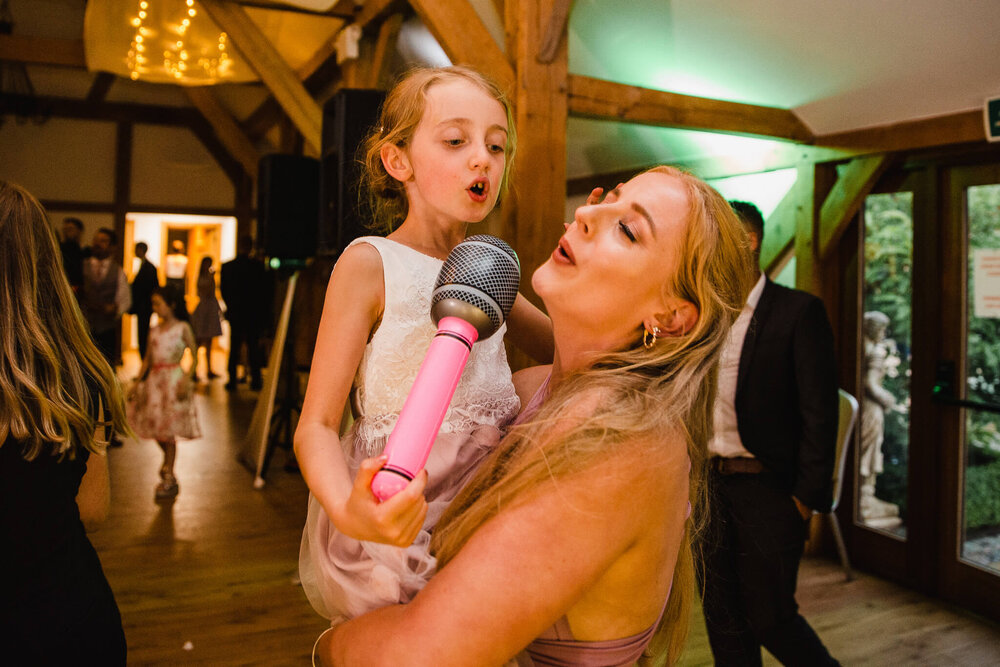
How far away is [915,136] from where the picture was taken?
11.8 feet

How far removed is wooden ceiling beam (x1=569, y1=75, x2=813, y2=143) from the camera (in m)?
3.31

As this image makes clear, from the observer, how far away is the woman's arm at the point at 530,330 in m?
1.50

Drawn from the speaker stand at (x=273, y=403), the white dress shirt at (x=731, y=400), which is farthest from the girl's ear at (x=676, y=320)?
the speaker stand at (x=273, y=403)

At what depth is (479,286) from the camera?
891mm

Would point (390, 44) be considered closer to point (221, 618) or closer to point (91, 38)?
point (91, 38)

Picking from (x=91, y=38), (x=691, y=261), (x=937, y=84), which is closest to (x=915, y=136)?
(x=937, y=84)

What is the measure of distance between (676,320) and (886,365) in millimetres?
3460

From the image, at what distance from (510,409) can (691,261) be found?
0.40m

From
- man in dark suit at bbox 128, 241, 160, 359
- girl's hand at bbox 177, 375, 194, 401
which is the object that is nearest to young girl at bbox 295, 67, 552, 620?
girl's hand at bbox 177, 375, 194, 401

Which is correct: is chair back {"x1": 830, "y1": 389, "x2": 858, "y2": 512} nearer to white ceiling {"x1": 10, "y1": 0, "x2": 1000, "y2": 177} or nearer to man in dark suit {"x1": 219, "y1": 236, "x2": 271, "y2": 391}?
white ceiling {"x1": 10, "y1": 0, "x2": 1000, "y2": 177}

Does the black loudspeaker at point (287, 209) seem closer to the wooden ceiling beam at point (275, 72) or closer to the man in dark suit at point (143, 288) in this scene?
the wooden ceiling beam at point (275, 72)

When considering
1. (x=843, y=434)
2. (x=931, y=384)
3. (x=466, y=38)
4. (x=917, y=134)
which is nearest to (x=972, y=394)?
(x=931, y=384)

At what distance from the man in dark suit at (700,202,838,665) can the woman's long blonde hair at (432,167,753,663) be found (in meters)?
1.27

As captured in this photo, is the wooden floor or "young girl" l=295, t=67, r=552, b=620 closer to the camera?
"young girl" l=295, t=67, r=552, b=620
